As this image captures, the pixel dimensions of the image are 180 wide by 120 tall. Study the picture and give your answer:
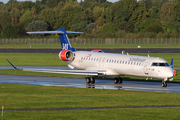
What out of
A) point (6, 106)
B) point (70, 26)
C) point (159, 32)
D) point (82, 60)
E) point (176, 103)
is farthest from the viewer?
point (70, 26)

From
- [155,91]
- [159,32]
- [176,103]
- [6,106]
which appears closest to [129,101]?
[176,103]

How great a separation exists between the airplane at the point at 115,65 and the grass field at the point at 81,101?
3.90 m

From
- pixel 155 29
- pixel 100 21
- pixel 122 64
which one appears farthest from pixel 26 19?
pixel 122 64

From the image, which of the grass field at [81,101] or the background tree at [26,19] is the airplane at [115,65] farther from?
the background tree at [26,19]

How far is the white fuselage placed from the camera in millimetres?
31222

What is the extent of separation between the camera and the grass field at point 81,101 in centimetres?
1895

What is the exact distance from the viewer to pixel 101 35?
141000 millimetres

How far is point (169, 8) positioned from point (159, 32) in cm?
6548

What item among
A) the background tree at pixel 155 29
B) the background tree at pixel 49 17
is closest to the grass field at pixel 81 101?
the background tree at pixel 155 29

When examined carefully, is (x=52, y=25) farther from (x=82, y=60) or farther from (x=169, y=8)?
(x=82, y=60)

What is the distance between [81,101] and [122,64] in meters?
10.8

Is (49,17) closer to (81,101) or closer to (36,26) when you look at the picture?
(36,26)

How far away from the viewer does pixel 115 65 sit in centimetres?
3425

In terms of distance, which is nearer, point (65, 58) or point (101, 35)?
point (65, 58)
